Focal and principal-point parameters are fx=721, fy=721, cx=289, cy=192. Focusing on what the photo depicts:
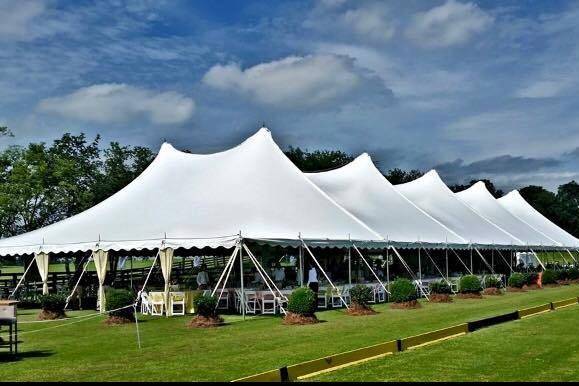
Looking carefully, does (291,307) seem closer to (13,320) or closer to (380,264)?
(13,320)

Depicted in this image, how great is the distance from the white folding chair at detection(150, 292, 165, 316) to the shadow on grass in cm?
737

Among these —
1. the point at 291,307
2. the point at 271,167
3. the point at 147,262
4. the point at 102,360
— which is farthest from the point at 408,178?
the point at 102,360

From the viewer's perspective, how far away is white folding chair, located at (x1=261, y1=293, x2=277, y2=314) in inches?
808

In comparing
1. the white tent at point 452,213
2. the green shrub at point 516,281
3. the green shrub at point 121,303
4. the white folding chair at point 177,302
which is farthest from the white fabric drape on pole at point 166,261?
the green shrub at point 516,281

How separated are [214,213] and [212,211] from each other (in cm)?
17

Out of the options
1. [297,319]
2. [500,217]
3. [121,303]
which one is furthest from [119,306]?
[500,217]

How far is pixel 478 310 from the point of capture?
21484 mm

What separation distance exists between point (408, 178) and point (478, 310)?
67.4 metres

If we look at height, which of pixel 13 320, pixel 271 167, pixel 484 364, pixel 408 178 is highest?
pixel 408 178

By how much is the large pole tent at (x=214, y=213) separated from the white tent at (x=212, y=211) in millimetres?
31

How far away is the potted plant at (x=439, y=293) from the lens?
25.3 m

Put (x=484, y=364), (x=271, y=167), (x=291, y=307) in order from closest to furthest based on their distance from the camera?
1. (x=484, y=364)
2. (x=291, y=307)
3. (x=271, y=167)

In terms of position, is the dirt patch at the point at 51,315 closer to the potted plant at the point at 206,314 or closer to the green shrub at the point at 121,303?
the green shrub at the point at 121,303

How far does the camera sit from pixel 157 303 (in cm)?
2089
